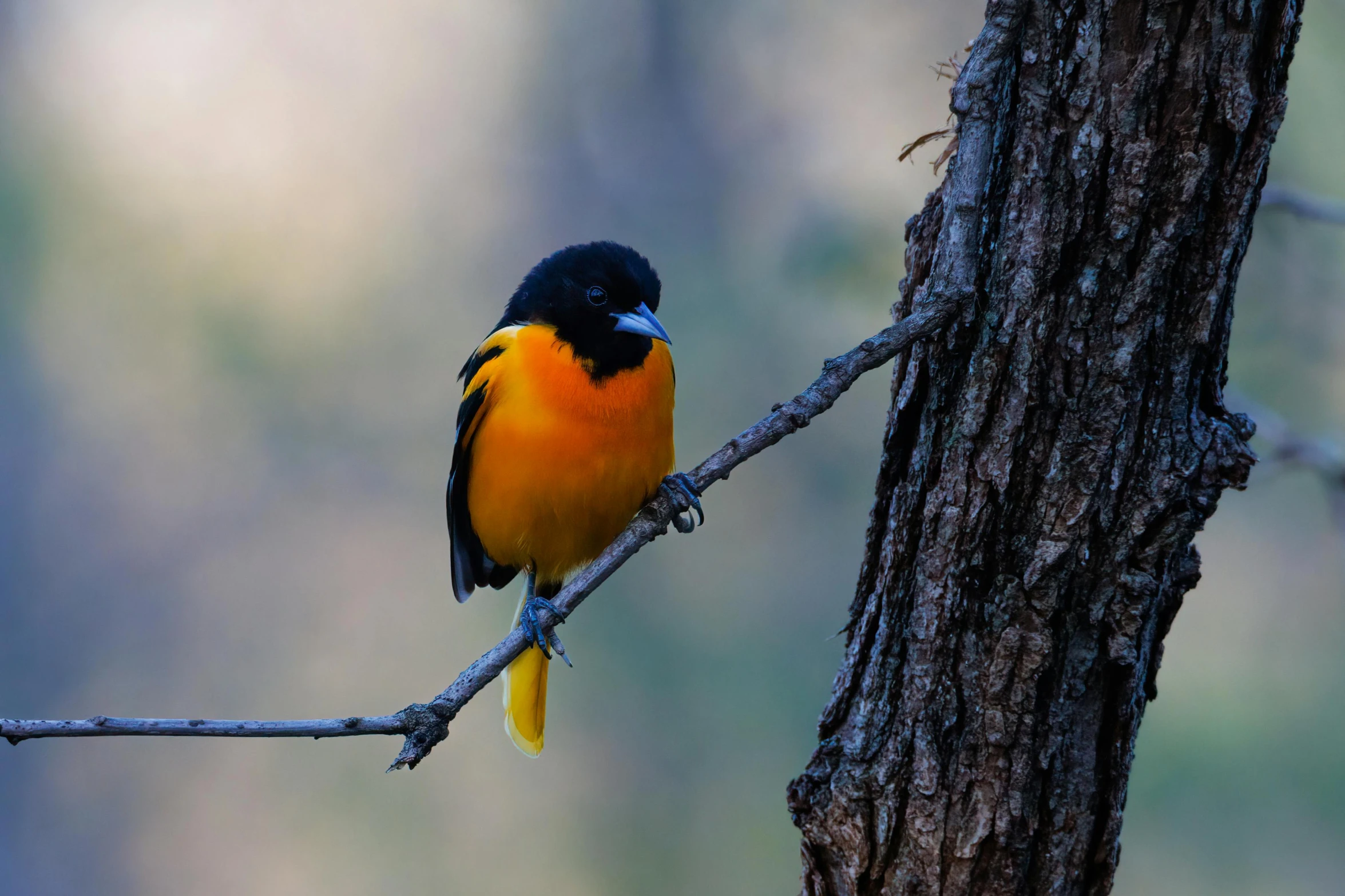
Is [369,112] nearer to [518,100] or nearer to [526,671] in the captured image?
[518,100]

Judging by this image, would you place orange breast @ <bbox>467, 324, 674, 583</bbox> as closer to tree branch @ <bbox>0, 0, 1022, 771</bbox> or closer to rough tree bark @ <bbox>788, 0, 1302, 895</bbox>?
tree branch @ <bbox>0, 0, 1022, 771</bbox>

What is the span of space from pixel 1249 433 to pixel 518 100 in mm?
7049

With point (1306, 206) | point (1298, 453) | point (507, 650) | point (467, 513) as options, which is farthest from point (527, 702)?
point (1306, 206)

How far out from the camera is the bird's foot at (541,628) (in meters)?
2.10

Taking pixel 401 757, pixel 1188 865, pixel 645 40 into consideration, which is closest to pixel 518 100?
pixel 645 40

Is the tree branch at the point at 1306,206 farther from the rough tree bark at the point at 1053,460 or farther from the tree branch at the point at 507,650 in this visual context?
the tree branch at the point at 507,650

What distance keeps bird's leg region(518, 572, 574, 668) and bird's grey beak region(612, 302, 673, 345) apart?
79 cm

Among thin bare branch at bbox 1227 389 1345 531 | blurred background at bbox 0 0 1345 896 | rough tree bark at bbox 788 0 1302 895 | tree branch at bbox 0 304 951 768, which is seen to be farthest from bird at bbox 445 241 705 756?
blurred background at bbox 0 0 1345 896

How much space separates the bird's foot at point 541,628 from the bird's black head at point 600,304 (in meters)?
0.67

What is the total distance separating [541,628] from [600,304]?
1111 mm

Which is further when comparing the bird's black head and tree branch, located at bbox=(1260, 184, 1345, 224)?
the bird's black head

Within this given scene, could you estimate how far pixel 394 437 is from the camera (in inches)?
299

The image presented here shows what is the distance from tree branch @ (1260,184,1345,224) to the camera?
2826 mm

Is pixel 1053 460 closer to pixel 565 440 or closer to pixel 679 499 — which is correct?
pixel 679 499
